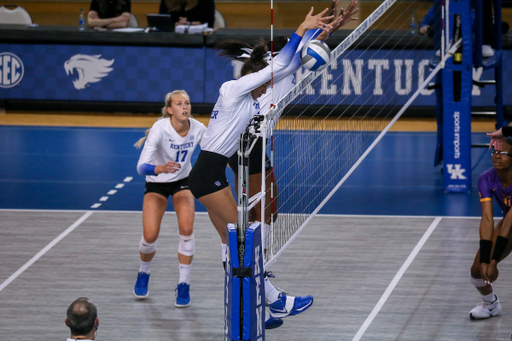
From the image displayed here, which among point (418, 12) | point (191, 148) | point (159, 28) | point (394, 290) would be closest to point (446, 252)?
point (394, 290)

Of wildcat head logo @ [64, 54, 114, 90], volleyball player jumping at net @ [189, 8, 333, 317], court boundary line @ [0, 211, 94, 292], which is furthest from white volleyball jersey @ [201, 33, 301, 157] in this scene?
wildcat head logo @ [64, 54, 114, 90]

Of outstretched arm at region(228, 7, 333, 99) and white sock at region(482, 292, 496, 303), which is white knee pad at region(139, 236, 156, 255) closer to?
outstretched arm at region(228, 7, 333, 99)

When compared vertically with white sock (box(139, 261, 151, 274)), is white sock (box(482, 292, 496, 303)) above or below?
below

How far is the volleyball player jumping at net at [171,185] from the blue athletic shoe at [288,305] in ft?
3.09

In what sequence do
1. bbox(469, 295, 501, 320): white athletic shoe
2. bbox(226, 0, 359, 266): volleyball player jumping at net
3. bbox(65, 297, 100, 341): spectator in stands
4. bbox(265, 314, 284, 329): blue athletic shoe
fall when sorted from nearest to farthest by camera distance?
1. bbox(65, 297, 100, 341): spectator in stands
2. bbox(226, 0, 359, 266): volleyball player jumping at net
3. bbox(265, 314, 284, 329): blue athletic shoe
4. bbox(469, 295, 501, 320): white athletic shoe

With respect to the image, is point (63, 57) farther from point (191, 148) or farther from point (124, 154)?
point (191, 148)

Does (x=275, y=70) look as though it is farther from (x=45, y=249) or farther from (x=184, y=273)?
(x=45, y=249)

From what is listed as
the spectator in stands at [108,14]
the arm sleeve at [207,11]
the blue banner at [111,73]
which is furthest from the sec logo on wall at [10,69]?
the arm sleeve at [207,11]

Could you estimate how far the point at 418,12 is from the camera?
59.1 feet

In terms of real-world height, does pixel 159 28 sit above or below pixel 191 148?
above

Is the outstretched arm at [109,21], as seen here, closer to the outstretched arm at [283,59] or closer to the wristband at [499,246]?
the outstretched arm at [283,59]

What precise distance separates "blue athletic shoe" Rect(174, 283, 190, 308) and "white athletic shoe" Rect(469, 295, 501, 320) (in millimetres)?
2365

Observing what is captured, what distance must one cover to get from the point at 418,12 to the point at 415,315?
13485 millimetres

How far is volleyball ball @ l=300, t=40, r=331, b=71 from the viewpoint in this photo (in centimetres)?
504
